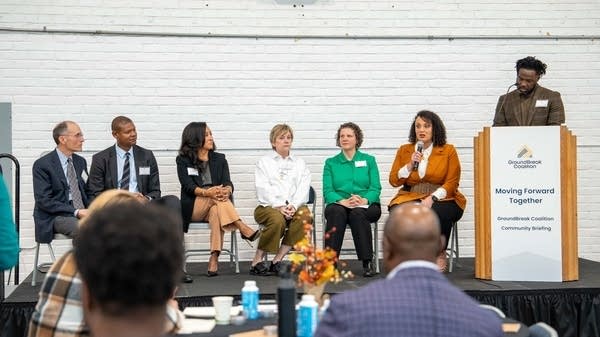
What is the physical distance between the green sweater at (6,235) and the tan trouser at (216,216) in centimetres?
278

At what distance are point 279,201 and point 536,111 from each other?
2039 millimetres

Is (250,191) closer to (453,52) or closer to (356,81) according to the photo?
(356,81)

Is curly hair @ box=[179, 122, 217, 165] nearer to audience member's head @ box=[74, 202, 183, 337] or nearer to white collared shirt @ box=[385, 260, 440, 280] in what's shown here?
white collared shirt @ box=[385, 260, 440, 280]

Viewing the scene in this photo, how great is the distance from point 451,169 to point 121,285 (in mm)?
4809

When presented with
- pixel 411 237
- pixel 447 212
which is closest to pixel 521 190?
pixel 447 212

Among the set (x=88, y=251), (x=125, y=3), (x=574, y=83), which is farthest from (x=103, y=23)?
(x=88, y=251)

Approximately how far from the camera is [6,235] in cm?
275

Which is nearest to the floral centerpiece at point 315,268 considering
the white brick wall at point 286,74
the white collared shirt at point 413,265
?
the white collared shirt at point 413,265

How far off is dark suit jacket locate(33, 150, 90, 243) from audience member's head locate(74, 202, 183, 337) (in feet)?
14.4

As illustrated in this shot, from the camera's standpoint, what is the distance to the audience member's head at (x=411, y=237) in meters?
1.83

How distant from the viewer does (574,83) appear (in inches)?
270

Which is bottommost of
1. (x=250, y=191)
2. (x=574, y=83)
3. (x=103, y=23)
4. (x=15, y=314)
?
(x=15, y=314)

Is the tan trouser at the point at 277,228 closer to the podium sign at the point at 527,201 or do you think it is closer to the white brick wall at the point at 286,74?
the white brick wall at the point at 286,74

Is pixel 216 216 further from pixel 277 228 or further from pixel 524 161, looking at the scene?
pixel 524 161
